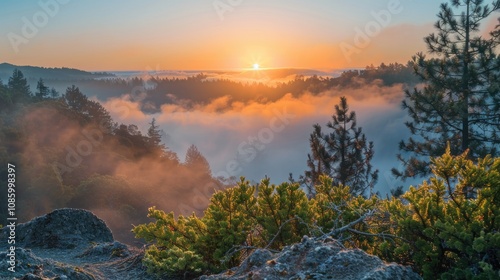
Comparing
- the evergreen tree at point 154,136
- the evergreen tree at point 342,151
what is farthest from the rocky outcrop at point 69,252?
the evergreen tree at point 154,136

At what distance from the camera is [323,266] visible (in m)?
2.88

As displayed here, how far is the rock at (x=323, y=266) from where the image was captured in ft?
9.16

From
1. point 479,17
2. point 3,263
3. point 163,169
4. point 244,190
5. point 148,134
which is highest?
point 479,17

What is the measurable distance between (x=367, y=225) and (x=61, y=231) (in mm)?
5780

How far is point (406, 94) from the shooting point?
23578 millimetres

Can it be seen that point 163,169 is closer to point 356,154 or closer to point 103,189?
point 103,189

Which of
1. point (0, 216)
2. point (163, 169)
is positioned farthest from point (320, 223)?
point (163, 169)

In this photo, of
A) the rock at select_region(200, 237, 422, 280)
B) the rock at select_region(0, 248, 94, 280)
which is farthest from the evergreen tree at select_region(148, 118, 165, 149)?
the rock at select_region(200, 237, 422, 280)

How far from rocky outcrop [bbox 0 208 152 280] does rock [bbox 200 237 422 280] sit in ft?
5.91

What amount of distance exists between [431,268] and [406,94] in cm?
2165

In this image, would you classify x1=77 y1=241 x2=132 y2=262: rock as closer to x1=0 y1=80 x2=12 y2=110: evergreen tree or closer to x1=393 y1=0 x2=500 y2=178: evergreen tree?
x1=393 y1=0 x2=500 y2=178: evergreen tree

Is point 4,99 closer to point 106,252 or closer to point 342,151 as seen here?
point 342,151

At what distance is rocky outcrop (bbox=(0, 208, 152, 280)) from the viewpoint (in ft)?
12.9

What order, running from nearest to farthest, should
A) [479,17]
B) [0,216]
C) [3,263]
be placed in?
[3,263], [479,17], [0,216]
